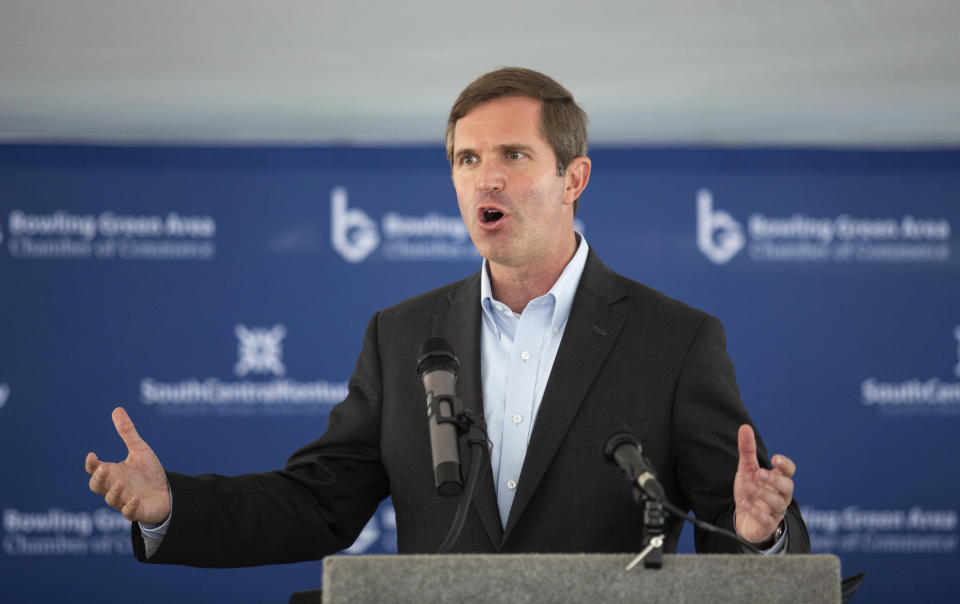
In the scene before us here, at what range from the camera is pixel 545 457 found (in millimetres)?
1685

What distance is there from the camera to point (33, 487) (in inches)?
153

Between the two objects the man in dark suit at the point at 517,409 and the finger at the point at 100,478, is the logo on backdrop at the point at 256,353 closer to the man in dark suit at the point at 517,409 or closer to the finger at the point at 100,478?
the man in dark suit at the point at 517,409

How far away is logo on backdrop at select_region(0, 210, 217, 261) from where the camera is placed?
156 inches

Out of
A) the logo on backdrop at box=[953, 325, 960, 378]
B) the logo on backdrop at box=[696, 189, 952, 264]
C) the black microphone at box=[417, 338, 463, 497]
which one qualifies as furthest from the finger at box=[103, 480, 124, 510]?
the logo on backdrop at box=[953, 325, 960, 378]

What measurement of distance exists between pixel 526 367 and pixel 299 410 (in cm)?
241

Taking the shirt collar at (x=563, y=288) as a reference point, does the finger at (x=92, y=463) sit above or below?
below

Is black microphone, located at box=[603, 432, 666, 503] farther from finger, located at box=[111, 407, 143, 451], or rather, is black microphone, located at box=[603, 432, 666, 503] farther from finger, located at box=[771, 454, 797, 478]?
finger, located at box=[111, 407, 143, 451]

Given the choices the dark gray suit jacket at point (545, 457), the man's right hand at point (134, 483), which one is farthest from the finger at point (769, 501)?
the man's right hand at point (134, 483)

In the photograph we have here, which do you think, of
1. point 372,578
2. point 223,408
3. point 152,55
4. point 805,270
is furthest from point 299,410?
point 372,578

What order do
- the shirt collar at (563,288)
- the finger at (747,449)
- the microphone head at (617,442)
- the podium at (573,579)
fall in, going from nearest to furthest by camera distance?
the podium at (573,579) → the microphone head at (617,442) → the finger at (747,449) → the shirt collar at (563,288)

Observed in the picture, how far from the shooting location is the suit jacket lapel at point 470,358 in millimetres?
1670

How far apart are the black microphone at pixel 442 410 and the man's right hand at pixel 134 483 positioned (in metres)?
0.53

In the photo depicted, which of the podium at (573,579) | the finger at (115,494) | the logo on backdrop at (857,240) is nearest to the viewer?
the podium at (573,579)

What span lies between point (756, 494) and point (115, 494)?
1.04 meters
